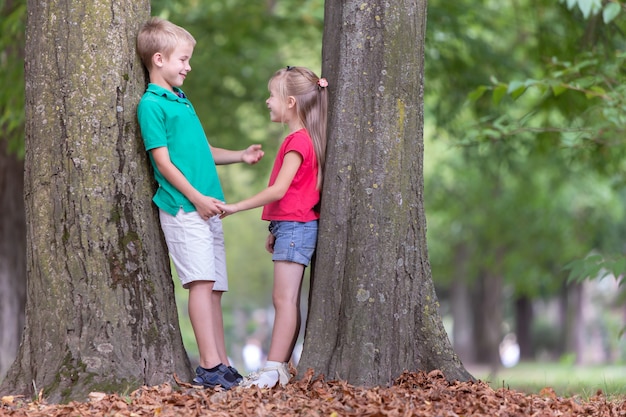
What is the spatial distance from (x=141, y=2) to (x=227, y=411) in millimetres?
2350

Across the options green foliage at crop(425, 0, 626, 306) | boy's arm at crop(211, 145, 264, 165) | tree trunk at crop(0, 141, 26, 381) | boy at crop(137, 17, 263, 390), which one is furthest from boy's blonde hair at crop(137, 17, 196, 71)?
tree trunk at crop(0, 141, 26, 381)

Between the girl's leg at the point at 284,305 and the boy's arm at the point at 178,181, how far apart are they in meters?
0.56

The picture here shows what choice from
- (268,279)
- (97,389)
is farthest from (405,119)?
(268,279)

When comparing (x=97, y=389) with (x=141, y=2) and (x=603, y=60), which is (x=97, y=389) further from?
(x=603, y=60)

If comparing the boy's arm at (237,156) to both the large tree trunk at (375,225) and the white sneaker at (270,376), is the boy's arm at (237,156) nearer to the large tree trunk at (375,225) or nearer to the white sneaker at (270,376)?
the large tree trunk at (375,225)

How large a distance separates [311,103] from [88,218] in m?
1.45

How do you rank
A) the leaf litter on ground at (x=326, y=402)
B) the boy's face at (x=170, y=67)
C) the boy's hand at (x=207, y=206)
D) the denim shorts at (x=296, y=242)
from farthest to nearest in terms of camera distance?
the denim shorts at (x=296, y=242) → the boy's face at (x=170, y=67) → the boy's hand at (x=207, y=206) → the leaf litter on ground at (x=326, y=402)

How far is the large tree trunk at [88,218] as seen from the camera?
4207 mm

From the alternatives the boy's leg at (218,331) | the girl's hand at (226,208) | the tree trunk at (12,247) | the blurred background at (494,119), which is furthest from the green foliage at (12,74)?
the girl's hand at (226,208)

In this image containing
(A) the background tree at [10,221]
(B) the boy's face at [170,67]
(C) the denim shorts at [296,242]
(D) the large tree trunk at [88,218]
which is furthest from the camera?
(A) the background tree at [10,221]

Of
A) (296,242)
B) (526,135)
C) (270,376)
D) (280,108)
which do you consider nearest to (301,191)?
(296,242)

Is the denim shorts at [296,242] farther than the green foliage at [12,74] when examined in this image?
No

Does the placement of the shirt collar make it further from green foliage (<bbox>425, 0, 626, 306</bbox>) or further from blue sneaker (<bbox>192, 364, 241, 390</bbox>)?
green foliage (<bbox>425, 0, 626, 306</bbox>)

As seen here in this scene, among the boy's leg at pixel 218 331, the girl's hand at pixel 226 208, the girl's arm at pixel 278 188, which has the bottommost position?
the boy's leg at pixel 218 331
